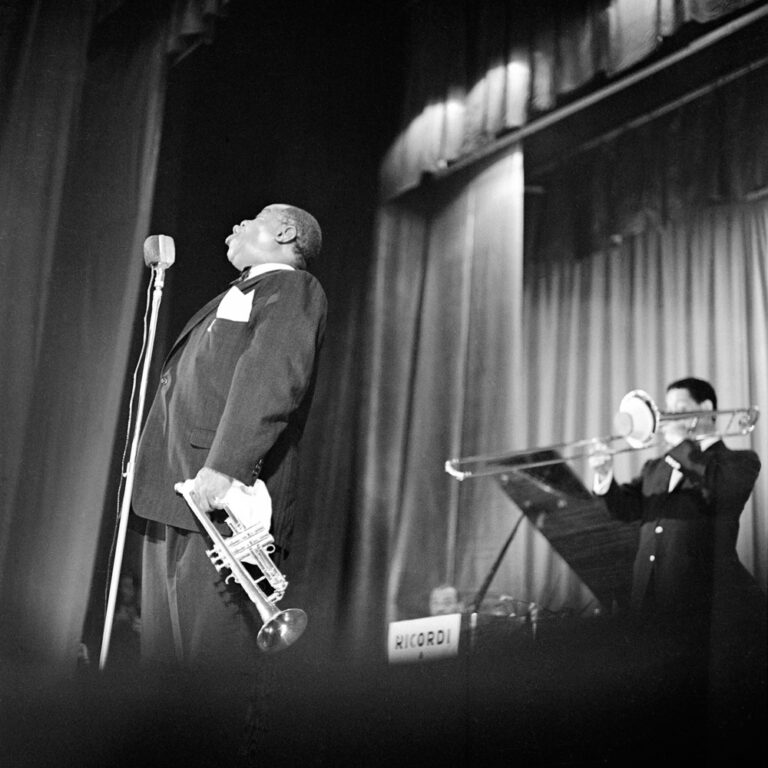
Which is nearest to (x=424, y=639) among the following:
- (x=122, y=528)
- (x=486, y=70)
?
(x=122, y=528)

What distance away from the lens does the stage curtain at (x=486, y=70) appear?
9.59 feet

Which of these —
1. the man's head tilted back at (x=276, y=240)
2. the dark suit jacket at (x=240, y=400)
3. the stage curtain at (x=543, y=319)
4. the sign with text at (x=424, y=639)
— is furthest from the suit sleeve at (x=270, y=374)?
the stage curtain at (x=543, y=319)

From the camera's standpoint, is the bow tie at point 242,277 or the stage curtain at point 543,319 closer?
the bow tie at point 242,277

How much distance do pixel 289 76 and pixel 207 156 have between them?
38cm

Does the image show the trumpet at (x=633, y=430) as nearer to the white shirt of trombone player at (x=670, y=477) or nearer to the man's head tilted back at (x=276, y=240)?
the white shirt of trombone player at (x=670, y=477)

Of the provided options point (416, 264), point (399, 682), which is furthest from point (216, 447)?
point (416, 264)

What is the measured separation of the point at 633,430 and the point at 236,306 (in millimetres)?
1058

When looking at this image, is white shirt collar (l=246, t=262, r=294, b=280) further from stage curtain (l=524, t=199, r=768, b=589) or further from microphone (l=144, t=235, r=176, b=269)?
stage curtain (l=524, t=199, r=768, b=589)

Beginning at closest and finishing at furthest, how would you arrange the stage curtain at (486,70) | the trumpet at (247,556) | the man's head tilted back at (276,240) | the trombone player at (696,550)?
the trumpet at (247,556) → the trombone player at (696,550) → the man's head tilted back at (276,240) → the stage curtain at (486,70)

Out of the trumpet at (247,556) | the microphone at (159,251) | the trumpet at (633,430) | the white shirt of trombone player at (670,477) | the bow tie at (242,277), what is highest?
the microphone at (159,251)

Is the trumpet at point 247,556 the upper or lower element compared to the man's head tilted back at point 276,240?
lower

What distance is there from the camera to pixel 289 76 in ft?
9.37

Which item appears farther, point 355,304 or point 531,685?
point 355,304

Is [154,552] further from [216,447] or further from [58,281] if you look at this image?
[58,281]
